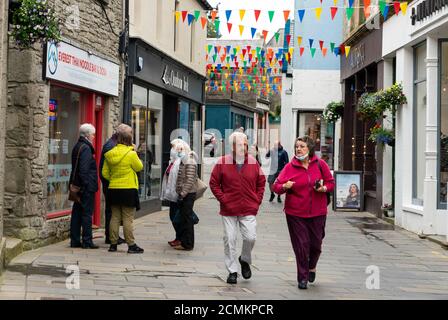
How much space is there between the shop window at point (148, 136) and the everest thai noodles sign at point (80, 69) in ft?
6.64

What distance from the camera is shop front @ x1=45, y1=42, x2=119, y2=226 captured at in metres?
11.5

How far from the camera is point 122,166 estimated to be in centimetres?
1085

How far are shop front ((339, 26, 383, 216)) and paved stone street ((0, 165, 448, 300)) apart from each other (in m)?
4.93

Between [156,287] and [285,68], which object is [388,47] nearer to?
[156,287]

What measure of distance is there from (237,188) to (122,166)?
2562 mm

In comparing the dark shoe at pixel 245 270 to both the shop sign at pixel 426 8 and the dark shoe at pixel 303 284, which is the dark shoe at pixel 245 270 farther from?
the shop sign at pixel 426 8

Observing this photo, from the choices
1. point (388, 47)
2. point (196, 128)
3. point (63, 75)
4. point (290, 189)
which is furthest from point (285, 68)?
point (290, 189)

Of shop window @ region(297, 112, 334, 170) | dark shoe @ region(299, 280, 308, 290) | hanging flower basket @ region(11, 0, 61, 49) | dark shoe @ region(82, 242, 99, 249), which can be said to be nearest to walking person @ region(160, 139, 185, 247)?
dark shoe @ region(82, 242, 99, 249)

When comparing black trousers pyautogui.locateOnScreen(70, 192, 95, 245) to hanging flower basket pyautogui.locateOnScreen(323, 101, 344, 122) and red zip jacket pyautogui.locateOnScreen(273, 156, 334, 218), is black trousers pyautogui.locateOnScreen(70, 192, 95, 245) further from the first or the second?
hanging flower basket pyautogui.locateOnScreen(323, 101, 344, 122)

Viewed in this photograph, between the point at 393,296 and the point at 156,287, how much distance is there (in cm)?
272

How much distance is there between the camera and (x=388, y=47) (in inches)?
691

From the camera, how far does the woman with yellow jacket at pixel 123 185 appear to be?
1079 centimetres

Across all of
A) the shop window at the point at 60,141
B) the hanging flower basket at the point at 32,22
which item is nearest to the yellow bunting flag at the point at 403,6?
the shop window at the point at 60,141
